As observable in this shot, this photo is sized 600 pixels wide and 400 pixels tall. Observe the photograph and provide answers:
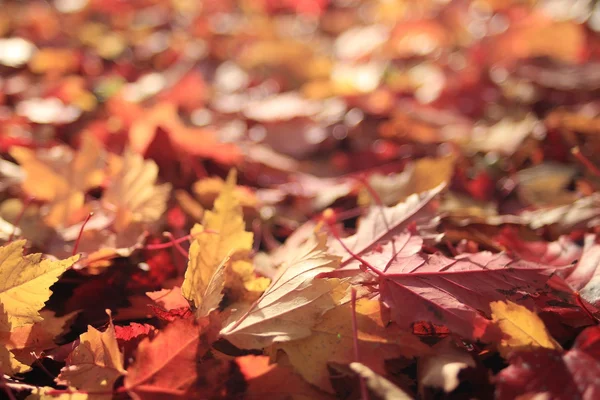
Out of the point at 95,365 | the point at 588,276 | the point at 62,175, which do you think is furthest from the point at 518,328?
the point at 62,175

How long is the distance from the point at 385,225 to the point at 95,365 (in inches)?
14.6

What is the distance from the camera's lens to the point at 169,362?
47 centimetres

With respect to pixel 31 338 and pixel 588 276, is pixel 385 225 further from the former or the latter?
pixel 31 338

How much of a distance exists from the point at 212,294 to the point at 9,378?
215 mm

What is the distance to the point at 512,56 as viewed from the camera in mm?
1487

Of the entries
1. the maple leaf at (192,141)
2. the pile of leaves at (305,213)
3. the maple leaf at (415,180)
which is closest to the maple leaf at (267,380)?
the pile of leaves at (305,213)

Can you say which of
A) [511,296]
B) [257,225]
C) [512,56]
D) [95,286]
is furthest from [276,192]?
[512,56]

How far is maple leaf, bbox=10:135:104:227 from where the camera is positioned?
31.2 inches

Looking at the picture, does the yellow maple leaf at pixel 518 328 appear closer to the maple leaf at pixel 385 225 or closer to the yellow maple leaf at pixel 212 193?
the maple leaf at pixel 385 225

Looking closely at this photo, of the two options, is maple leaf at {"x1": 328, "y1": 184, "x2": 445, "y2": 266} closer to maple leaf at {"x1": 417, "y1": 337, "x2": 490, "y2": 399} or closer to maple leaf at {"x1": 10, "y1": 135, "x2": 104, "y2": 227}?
maple leaf at {"x1": 417, "y1": 337, "x2": 490, "y2": 399}

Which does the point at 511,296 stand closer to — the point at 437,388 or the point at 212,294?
the point at 437,388

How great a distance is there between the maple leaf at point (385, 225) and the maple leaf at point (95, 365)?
0.92ft

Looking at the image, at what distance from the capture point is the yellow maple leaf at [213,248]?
53cm

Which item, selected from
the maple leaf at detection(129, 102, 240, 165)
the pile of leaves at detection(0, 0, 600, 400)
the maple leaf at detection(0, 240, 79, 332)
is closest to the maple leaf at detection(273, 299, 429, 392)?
the pile of leaves at detection(0, 0, 600, 400)
